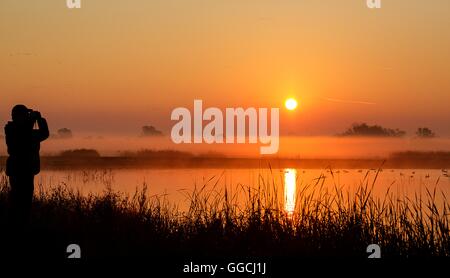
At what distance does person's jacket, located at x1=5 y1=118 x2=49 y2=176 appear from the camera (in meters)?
10.5

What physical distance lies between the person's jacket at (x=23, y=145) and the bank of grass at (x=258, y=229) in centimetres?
107

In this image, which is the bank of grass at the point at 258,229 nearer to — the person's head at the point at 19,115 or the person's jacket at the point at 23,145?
the person's jacket at the point at 23,145

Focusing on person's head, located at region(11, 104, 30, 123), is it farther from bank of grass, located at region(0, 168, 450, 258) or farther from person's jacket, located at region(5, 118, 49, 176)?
bank of grass, located at region(0, 168, 450, 258)

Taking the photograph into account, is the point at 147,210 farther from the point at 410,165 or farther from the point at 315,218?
the point at 410,165

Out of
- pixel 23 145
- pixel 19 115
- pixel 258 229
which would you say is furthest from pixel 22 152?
pixel 258 229

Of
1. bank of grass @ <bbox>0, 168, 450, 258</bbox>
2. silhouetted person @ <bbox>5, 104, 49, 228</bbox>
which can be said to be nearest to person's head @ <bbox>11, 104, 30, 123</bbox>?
silhouetted person @ <bbox>5, 104, 49, 228</bbox>

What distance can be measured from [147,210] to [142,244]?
126 inches

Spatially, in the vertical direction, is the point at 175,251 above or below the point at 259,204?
below

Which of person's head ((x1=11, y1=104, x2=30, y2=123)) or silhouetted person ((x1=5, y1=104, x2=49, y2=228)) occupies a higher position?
person's head ((x1=11, y1=104, x2=30, y2=123))

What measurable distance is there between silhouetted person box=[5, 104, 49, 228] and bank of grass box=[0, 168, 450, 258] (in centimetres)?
52

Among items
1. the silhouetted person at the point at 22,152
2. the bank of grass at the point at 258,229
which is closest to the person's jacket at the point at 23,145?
the silhouetted person at the point at 22,152

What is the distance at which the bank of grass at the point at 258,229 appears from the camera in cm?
1021

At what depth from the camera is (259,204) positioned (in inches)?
473
